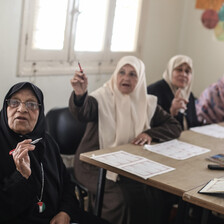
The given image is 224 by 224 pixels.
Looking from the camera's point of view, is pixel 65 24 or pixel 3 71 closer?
pixel 3 71

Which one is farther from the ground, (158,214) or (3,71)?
(3,71)

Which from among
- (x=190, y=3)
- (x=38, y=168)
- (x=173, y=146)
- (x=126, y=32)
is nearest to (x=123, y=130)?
(x=173, y=146)

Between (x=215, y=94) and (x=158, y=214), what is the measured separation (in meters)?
1.74

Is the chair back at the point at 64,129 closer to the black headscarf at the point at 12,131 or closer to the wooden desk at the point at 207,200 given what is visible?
the black headscarf at the point at 12,131

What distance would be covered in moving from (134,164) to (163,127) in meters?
0.74

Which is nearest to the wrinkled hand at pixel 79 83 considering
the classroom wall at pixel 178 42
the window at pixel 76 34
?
the window at pixel 76 34

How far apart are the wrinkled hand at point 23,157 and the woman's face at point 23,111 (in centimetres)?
24

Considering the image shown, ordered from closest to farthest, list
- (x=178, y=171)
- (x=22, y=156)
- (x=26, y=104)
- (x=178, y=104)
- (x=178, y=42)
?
1. (x=22, y=156)
2. (x=26, y=104)
3. (x=178, y=171)
4. (x=178, y=104)
5. (x=178, y=42)

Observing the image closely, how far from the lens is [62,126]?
3.11 metres

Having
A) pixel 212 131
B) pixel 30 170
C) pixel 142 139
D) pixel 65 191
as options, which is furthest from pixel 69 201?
pixel 212 131

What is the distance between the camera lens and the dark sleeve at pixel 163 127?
3.04 metres

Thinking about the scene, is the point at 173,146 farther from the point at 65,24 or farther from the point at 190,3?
the point at 190,3

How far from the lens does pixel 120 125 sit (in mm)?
3064

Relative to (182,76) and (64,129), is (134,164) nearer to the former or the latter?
(64,129)
